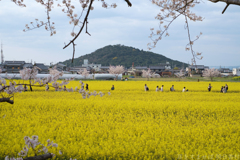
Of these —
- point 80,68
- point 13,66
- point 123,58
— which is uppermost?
point 123,58

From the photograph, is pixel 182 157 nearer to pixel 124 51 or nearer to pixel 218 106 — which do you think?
pixel 218 106

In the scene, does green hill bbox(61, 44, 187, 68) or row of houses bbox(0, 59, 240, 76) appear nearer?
row of houses bbox(0, 59, 240, 76)

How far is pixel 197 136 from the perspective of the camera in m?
7.63

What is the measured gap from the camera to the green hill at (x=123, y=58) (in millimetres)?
110688

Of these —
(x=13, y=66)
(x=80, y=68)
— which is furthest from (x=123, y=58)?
(x=13, y=66)

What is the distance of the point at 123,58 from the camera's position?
4483 inches

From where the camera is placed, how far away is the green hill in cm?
11069

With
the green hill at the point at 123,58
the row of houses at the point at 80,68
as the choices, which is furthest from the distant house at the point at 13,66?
the green hill at the point at 123,58

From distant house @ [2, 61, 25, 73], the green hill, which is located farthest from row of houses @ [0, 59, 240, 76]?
the green hill

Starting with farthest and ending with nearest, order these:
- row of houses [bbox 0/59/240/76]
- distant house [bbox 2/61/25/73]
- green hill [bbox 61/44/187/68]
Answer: green hill [bbox 61/44/187/68] < row of houses [bbox 0/59/240/76] < distant house [bbox 2/61/25/73]

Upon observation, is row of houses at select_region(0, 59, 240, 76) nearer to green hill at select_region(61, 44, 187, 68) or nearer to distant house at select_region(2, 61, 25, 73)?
distant house at select_region(2, 61, 25, 73)

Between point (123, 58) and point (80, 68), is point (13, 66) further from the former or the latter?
point (123, 58)

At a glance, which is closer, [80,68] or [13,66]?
[13,66]

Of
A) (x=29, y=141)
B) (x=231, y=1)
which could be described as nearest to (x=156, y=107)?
(x=231, y=1)
